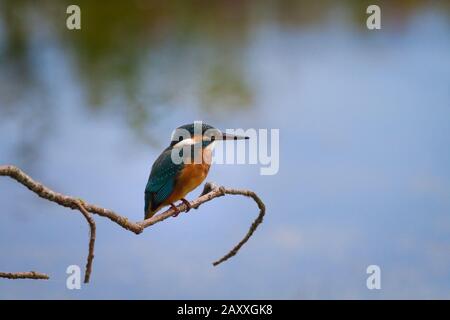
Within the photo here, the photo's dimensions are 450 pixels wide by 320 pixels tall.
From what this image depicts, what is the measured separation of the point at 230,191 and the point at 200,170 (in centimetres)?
39

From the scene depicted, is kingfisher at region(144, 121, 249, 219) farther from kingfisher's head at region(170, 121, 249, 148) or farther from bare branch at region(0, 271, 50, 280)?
bare branch at region(0, 271, 50, 280)

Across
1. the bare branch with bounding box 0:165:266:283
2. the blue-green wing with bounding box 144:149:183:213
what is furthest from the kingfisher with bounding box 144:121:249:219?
the bare branch with bounding box 0:165:266:283

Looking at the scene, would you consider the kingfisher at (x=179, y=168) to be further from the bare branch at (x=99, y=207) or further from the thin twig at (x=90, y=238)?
the thin twig at (x=90, y=238)

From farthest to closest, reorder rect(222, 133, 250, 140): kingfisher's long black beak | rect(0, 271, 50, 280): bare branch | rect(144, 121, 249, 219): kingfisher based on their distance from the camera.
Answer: rect(144, 121, 249, 219): kingfisher < rect(222, 133, 250, 140): kingfisher's long black beak < rect(0, 271, 50, 280): bare branch

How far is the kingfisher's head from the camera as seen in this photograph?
243 cm

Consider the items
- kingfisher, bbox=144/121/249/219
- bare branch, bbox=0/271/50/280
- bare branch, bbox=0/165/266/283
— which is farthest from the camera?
kingfisher, bbox=144/121/249/219

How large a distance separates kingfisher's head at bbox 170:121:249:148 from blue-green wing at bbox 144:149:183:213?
0.10m

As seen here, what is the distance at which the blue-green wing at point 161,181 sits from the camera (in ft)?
8.27

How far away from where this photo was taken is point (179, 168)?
258 centimetres

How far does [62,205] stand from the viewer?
1.72 m

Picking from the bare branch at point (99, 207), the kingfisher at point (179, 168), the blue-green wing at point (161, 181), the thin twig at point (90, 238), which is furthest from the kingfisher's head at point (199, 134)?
the thin twig at point (90, 238)

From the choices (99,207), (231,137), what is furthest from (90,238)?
(231,137)

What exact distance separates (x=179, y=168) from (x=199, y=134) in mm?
196
